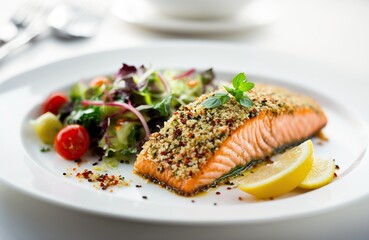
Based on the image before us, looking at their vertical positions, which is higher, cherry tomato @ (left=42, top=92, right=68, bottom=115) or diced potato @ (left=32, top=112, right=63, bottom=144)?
cherry tomato @ (left=42, top=92, right=68, bottom=115)

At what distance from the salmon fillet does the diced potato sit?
824mm

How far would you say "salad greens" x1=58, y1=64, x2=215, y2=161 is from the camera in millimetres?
4016

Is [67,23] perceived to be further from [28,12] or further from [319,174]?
[319,174]

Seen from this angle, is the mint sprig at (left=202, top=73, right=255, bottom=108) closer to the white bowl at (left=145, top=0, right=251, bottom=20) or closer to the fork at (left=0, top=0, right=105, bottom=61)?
the white bowl at (left=145, top=0, right=251, bottom=20)

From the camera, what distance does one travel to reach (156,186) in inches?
137

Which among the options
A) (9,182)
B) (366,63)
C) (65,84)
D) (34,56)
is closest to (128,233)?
(9,182)

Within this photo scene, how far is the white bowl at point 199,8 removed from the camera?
20.0 feet

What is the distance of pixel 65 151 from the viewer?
3.82m

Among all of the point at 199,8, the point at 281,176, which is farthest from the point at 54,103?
the point at 199,8

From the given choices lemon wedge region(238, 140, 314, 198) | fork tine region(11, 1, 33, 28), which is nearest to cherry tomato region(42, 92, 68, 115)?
fork tine region(11, 1, 33, 28)

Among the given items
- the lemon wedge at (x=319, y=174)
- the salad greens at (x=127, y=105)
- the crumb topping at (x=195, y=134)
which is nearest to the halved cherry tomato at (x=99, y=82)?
the salad greens at (x=127, y=105)

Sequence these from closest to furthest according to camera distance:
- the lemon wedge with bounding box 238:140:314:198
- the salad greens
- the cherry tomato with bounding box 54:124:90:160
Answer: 1. the lemon wedge with bounding box 238:140:314:198
2. the cherry tomato with bounding box 54:124:90:160
3. the salad greens

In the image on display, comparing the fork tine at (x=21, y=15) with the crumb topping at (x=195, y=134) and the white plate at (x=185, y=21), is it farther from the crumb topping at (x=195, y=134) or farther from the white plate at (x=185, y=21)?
the crumb topping at (x=195, y=134)

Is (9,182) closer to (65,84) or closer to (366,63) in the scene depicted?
(65,84)
